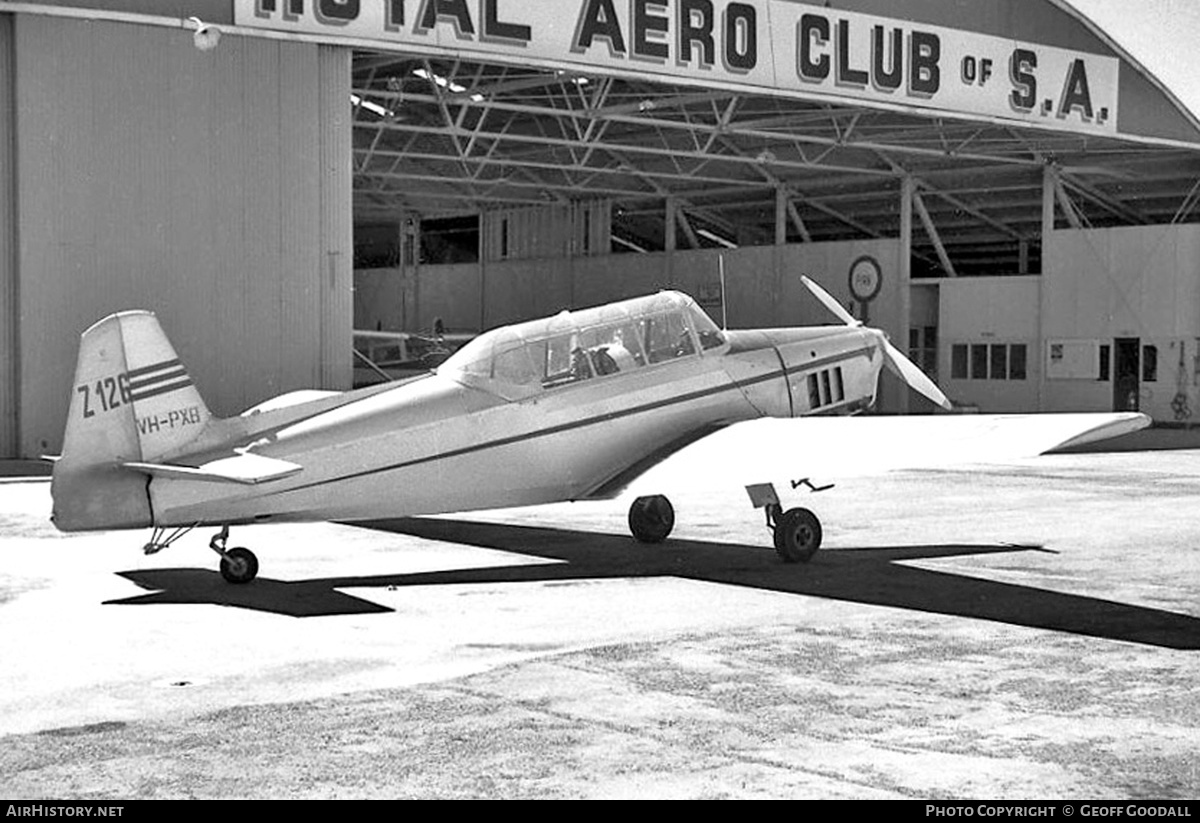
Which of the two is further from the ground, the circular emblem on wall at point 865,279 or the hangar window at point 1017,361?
the circular emblem on wall at point 865,279

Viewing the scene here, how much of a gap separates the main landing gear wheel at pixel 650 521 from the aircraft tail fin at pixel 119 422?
4.56 meters

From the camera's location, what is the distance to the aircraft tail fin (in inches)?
435

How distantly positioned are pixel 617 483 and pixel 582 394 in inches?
34.1

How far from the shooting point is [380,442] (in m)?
12.0

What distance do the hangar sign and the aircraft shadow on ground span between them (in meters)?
10.8

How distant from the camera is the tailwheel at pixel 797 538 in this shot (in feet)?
43.4

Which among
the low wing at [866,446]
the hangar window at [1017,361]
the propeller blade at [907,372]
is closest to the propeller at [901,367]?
the propeller blade at [907,372]

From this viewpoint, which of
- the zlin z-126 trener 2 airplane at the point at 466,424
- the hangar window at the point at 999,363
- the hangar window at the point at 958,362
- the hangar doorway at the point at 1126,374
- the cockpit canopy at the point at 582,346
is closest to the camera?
the zlin z-126 trener 2 airplane at the point at 466,424

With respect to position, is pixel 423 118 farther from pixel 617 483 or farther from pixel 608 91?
pixel 617 483

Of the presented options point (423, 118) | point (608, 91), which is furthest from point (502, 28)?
point (423, 118)

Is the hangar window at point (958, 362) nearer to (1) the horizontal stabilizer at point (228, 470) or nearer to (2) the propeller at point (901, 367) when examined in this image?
(2) the propeller at point (901, 367)

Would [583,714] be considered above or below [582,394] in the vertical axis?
below

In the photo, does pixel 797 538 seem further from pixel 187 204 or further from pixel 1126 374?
pixel 1126 374

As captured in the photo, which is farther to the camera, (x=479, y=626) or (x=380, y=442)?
(x=380, y=442)
